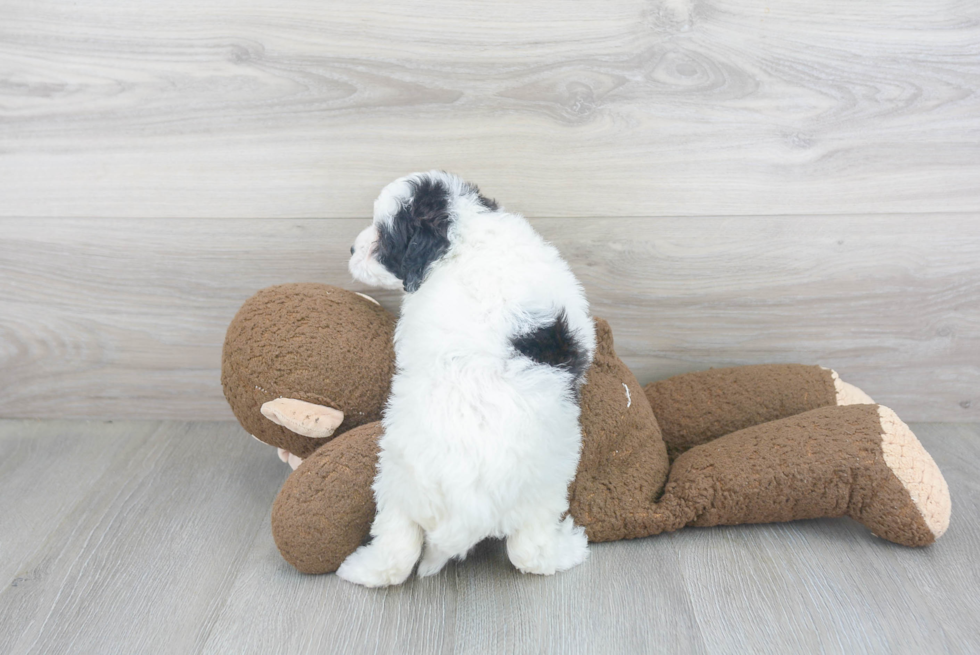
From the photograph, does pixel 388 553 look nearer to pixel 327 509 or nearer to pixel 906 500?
pixel 327 509

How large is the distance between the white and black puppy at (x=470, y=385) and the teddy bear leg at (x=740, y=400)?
292 millimetres

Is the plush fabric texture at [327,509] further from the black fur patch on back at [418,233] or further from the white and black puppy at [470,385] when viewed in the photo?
the black fur patch on back at [418,233]

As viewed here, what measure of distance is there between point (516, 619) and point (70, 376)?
1.00 m

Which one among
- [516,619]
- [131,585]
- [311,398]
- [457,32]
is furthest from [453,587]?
[457,32]

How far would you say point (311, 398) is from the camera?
94 centimetres

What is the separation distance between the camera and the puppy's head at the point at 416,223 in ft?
2.79

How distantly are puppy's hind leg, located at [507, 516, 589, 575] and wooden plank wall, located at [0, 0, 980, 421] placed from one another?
1.44ft

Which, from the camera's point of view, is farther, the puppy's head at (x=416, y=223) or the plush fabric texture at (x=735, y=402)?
the plush fabric texture at (x=735, y=402)

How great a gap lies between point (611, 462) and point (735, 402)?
27 centimetres

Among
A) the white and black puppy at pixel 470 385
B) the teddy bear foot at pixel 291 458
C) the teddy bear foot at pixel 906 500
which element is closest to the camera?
the white and black puppy at pixel 470 385

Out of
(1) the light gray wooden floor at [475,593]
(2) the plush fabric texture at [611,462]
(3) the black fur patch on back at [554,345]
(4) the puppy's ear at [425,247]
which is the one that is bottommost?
(1) the light gray wooden floor at [475,593]

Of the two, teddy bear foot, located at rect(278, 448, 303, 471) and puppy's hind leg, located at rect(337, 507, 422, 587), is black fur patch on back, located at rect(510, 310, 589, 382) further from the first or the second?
teddy bear foot, located at rect(278, 448, 303, 471)

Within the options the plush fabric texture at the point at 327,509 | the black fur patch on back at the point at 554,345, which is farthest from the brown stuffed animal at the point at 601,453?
the black fur patch on back at the point at 554,345

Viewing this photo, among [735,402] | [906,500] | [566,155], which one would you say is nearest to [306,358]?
[566,155]
